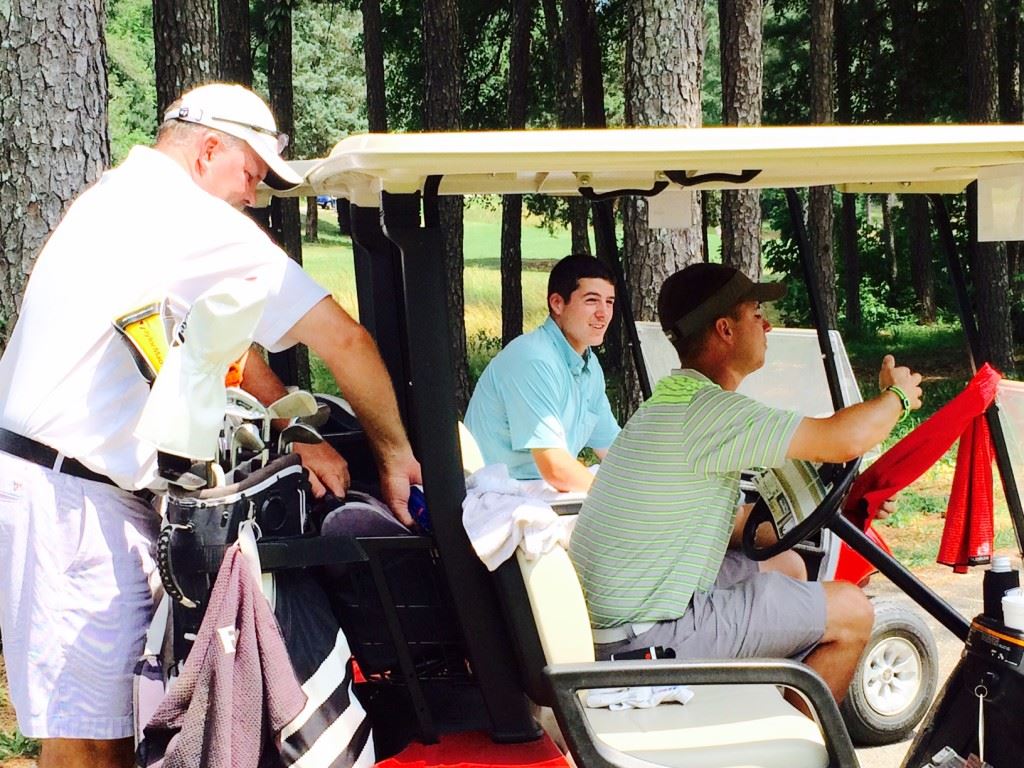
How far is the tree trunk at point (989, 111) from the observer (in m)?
12.2

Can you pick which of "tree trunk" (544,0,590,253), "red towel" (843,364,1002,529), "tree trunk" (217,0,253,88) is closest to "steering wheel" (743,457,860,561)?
"red towel" (843,364,1002,529)

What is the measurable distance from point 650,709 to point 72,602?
4.05 feet

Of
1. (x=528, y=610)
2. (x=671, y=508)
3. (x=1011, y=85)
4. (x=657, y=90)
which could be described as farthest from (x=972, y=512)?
(x=1011, y=85)

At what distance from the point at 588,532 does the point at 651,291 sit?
11.3 feet

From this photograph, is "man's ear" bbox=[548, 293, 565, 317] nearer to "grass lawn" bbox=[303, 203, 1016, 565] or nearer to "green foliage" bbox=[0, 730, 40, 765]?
"green foliage" bbox=[0, 730, 40, 765]

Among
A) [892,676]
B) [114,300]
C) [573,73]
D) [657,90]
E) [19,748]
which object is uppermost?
[573,73]

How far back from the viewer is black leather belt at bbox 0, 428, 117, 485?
8.53 ft

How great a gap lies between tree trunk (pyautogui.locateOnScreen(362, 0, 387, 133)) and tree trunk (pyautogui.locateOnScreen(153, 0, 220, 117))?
614 cm

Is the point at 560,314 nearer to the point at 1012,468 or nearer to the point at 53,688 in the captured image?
the point at 1012,468

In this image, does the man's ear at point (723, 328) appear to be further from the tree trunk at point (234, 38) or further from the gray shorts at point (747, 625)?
the tree trunk at point (234, 38)

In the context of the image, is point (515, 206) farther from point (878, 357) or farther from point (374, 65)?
point (878, 357)

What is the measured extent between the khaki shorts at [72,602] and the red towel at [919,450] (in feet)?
5.83

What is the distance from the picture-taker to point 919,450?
2.95m

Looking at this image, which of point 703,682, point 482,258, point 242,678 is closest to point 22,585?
point 242,678
